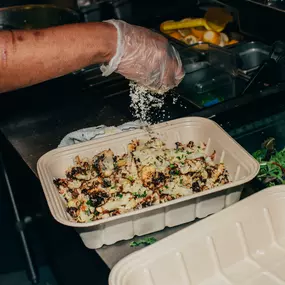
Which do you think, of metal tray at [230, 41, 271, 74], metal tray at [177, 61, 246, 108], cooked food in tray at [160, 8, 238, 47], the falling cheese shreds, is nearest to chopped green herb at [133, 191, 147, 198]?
the falling cheese shreds

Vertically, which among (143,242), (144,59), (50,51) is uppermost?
(50,51)

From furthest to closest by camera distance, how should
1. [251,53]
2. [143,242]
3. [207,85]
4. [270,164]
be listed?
[251,53] → [207,85] → [270,164] → [143,242]

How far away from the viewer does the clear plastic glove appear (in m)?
1.60

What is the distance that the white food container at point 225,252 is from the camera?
1.38 meters

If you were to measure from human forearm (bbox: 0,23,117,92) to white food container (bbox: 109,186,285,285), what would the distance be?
60 centimetres

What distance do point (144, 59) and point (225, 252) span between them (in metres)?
0.68

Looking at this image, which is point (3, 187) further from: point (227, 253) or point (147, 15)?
point (227, 253)

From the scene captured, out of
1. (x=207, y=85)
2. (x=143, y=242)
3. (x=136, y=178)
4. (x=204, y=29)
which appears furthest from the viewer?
(x=204, y=29)

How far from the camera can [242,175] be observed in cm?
162

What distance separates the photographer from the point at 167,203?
1.45 metres

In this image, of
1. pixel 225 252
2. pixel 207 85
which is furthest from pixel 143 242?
pixel 207 85

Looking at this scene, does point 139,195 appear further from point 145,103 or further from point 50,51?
point 145,103

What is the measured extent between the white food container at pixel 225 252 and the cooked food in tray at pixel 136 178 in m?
0.16

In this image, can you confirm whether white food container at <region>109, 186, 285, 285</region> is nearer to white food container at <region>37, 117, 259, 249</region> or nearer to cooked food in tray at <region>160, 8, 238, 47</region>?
white food container at <region>37, 117, 259, 249</region>
